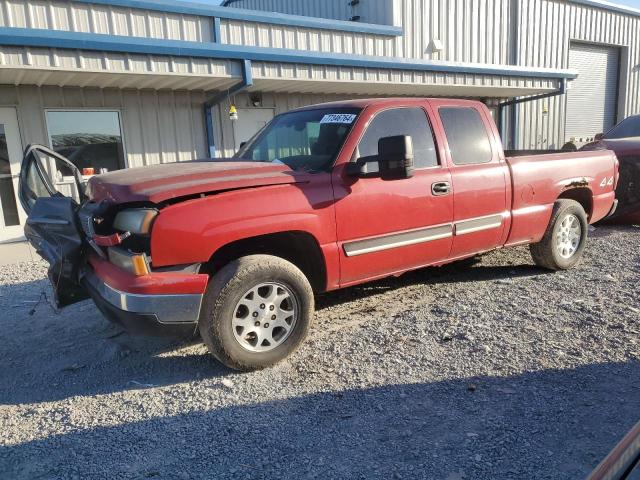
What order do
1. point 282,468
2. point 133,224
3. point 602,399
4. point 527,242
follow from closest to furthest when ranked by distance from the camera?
point 282,468, point 602,399, point 133,224, point 527,242

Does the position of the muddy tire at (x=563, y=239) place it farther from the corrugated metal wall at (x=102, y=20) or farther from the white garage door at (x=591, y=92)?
the white garage door at (x=591, y=92)

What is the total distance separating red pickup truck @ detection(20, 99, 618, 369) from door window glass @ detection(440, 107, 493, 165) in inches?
0.6

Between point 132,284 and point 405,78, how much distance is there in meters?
9.31

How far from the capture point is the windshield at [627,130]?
924 cm

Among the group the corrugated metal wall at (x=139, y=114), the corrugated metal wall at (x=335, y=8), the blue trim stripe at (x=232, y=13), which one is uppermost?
the corrugated metal wall at (x=335, y=8)

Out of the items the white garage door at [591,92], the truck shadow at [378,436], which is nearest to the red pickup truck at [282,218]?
the truck shadow at [378,436]

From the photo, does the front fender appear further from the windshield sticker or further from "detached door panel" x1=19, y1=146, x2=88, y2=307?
"detached door panel" x1=19, y1=146, x2=88, y2=307

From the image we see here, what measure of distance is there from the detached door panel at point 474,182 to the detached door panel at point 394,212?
6.6 inches

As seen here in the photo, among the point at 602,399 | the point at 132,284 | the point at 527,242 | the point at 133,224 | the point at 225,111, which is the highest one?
the point at 225,111

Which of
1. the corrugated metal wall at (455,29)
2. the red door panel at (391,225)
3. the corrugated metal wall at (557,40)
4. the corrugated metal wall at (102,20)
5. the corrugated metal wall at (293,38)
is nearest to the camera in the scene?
the red door panel at (391,225)

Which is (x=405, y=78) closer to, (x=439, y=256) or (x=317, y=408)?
(x=439, y=256)

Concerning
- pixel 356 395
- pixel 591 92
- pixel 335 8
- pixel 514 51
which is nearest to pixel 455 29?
pixel 514 51

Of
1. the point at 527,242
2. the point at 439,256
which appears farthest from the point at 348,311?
the point at 527,242

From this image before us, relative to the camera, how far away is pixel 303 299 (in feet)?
11.7
